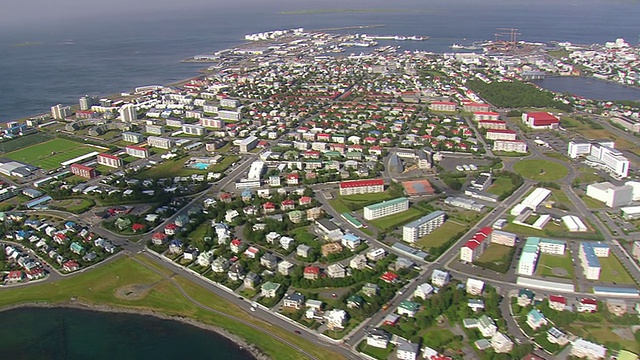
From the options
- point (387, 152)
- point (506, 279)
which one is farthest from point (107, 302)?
point (387, 152)

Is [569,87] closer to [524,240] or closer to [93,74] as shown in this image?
[524,240]

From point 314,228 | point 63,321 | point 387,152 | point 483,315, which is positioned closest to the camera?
point 483,315

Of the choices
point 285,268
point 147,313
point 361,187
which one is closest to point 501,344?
point 285,268

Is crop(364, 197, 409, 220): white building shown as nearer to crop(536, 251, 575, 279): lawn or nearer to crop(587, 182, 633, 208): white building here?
crop(536, 251, 575, 279): lawn

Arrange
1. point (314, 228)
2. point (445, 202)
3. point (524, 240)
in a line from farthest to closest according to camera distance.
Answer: point (445, 202) → point (314, 228) → point (524, 240)

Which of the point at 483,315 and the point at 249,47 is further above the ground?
the point at 249,47

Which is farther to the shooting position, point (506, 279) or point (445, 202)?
point (445, 202)
